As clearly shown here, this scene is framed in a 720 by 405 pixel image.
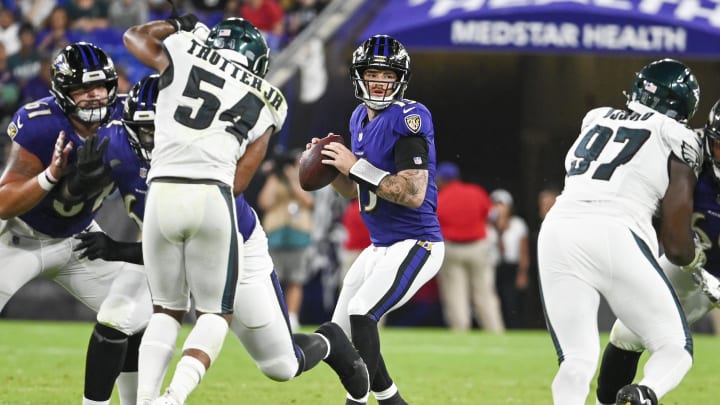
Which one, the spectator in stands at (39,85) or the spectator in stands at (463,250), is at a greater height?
the spectator in stands at (39,85)

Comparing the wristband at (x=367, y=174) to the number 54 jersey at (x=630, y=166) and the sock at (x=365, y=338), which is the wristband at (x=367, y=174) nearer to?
the sock at (x=365, y=338)

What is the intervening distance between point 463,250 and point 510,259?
130cm

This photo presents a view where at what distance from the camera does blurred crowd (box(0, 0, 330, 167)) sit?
1353 cm

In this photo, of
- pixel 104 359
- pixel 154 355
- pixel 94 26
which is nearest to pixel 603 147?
pixel 154 355

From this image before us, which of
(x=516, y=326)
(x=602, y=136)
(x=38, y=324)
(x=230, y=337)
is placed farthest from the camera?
(x=516, y=326)

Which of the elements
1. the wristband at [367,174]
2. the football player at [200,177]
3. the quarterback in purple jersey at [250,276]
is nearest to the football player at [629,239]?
the wristband at [367,174]

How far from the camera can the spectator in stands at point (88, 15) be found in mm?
13805

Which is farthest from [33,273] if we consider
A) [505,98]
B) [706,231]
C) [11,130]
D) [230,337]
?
[505,98]

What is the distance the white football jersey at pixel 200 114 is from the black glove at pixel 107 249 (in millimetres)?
595

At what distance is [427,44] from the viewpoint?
12.7 meters

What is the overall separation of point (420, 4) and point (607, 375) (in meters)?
7.88

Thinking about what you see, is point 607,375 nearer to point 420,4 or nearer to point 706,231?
point 706,231

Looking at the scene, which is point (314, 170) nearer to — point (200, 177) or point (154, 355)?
point (200, 177)

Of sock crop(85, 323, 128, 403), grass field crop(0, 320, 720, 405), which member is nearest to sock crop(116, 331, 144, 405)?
sock crop(85, 323, 128, 403)
